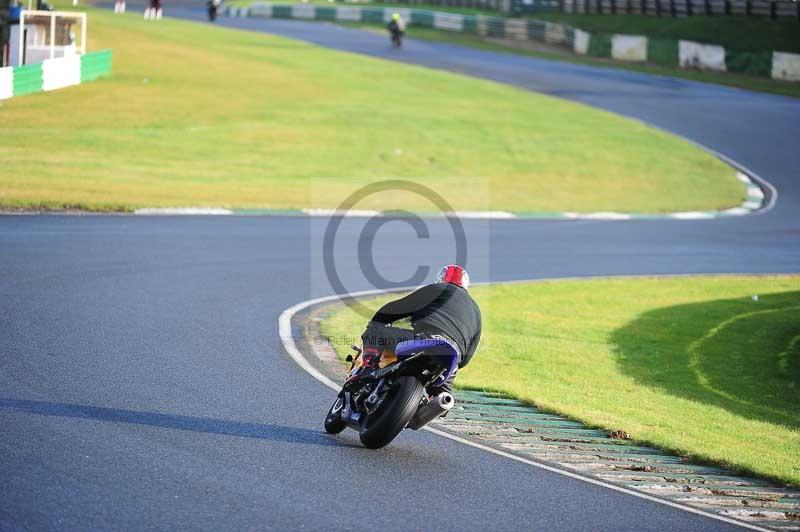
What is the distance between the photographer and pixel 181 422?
29.9ft

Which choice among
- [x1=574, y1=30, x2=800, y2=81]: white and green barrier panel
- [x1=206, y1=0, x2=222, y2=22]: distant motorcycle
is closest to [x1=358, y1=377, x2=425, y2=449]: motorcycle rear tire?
[x1=574, y1=30, x2=800, y2=81]: white and green barrier panel

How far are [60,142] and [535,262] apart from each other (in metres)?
14.2

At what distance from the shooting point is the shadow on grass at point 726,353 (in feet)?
43.1

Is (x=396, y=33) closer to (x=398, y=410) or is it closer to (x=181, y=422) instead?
(x=181, y=422)

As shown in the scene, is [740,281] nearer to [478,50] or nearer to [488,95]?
[488,95]

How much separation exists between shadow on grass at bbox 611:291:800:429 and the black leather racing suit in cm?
465

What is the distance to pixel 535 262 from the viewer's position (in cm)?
2072

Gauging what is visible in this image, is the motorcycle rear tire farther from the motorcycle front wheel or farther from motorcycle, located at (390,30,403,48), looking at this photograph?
motorcycle, located at (390,30,403,48)

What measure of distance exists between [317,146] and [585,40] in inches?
1196

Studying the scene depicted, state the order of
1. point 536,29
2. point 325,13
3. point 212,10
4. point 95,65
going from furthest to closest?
point 325,13 → point 212,10 → point 536,29 → point 95,65

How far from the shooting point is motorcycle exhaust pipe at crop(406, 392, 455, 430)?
8438mm

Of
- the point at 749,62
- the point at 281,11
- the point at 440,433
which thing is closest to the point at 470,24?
the point at 281,11

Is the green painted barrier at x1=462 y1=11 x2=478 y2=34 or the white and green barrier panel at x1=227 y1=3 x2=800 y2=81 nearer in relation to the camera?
the white and green barrier panel at x1=227 y1=3 x2=800 y2=81

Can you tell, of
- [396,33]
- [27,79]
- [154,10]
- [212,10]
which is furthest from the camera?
[212,10]
